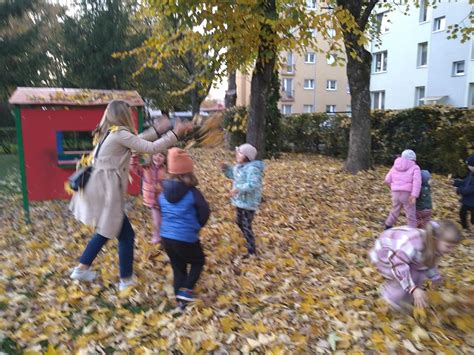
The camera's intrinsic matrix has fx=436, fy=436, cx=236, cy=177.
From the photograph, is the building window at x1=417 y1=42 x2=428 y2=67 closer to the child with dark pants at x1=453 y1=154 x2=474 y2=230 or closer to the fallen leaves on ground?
the child with dark pants at x1=453 y1=154 x2=474 y2=230

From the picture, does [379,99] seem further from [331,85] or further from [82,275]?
[82,275]

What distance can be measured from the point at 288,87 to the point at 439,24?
25853 mm

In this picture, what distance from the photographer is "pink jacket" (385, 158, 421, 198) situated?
5441 millimetres

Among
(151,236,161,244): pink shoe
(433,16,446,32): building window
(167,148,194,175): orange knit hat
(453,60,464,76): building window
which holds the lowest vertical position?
(151,236,161,244): pink shoe

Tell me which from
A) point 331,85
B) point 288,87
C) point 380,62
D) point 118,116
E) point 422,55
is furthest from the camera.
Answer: point 288,87

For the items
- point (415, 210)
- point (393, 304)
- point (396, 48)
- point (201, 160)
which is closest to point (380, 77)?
point (396, 48)

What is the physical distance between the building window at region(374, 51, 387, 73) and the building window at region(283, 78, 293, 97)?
57.1ft

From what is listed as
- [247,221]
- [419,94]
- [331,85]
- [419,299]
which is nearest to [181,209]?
[247,221]

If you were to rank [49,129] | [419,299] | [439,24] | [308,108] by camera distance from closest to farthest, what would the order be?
1. [419,299]
2. [49,129]
3. [439,24]
4. [308,108]

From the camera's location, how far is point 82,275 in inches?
167

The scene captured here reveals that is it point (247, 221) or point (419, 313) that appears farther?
point (247, 221)

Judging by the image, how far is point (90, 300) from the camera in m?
3.95

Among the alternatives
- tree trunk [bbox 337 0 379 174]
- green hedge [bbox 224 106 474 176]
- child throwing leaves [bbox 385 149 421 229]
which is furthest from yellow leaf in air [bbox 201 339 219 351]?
green hedge [bbox 224 106 474 176]

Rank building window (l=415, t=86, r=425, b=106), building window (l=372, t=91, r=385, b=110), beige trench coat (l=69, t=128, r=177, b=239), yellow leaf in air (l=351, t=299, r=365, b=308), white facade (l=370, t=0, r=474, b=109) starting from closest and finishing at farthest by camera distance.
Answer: yellow leaf in air (l=351, t=299, r=365, b=308)
beige trench coat (l=69, t=128, r=177, b=239)
white facade (l=370, t=0, r=474, b=109)
building window (l=415, t=86, r=425, b=106)
building window (l=372, t=91, r=385, b=110)
